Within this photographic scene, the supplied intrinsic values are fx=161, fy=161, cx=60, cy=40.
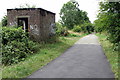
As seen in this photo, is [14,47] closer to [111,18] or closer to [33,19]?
[33,19]

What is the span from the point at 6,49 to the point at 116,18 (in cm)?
801

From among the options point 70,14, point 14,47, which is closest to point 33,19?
point 14,47

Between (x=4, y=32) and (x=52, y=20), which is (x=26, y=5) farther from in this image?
(x=4, y=32)

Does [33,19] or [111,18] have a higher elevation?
[33,19]

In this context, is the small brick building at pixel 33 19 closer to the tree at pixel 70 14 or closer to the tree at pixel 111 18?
the tree at pixel 111 18

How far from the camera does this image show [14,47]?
11.1 meters

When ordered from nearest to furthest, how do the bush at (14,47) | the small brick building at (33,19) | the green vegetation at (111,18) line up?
the bush at (14,47), the green vegetation at (111,18), the small brick building at (33,19)

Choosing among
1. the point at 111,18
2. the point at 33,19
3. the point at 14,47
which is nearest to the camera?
the point at 14,47

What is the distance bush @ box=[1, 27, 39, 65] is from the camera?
9.83 metres

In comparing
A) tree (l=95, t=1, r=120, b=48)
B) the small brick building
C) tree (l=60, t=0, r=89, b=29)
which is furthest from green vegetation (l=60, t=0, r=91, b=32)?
tree (l=95, t=1, r=120, b=48)

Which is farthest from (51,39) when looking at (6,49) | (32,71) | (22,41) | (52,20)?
(32,71)

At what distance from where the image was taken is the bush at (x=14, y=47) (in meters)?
9.83

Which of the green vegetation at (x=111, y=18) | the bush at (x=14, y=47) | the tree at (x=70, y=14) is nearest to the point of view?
the bush at (x=14, y=47)

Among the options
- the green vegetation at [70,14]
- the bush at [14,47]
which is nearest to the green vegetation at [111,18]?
→ the bush at [14,47]
